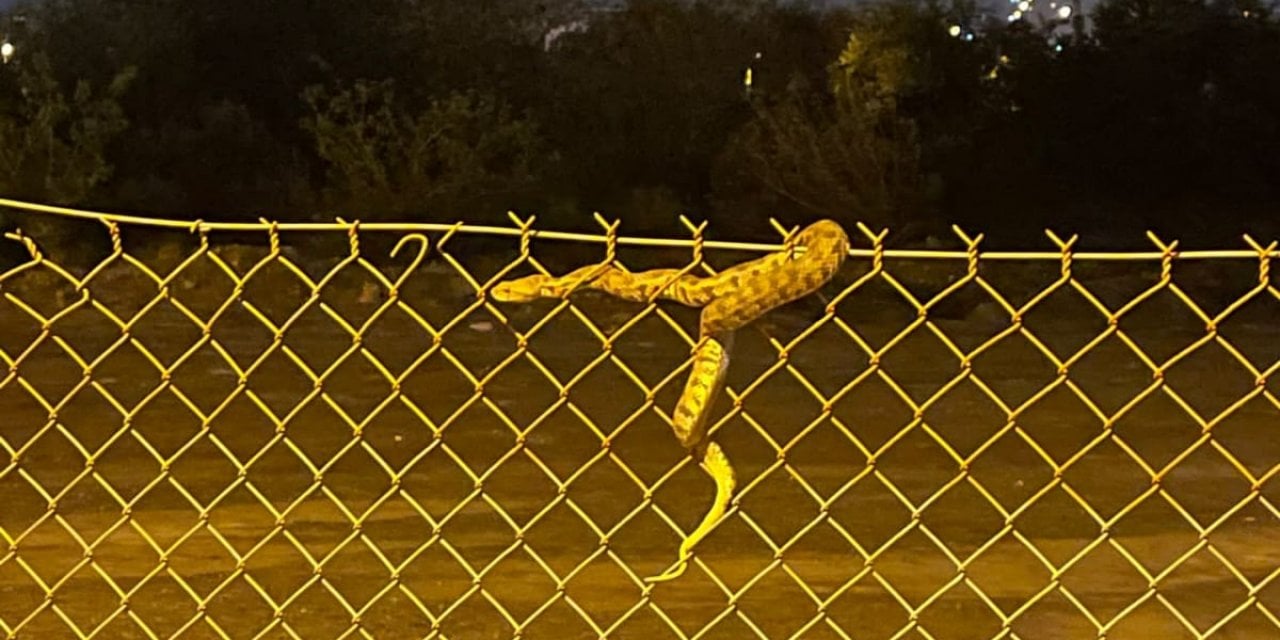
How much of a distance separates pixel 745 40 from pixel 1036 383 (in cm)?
840

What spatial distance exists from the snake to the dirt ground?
0.16 metres

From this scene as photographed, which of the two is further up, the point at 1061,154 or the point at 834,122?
the point at 834,122

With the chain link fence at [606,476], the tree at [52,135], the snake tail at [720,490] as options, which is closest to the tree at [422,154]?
the tree at [52,135]

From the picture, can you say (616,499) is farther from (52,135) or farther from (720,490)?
(52,135)

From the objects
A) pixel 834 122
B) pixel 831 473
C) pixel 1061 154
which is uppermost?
pixel 831 473

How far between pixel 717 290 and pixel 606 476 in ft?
11.7

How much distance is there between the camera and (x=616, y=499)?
5699 millimetres

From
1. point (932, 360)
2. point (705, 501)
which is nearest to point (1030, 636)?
point (705, 501)

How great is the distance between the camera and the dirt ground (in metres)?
3.27

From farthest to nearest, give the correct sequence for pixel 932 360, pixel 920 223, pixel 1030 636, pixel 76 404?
pixel 920 223 → pixel 932 360 → pixel 76 404 → pixel 1030 636

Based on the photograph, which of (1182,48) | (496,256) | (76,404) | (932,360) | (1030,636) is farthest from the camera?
(1182,48)

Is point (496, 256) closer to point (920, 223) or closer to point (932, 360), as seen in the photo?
point (920, 223)

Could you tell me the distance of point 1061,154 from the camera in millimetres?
15445

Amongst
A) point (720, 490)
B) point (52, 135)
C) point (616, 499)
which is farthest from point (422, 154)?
point (720, 490)
